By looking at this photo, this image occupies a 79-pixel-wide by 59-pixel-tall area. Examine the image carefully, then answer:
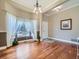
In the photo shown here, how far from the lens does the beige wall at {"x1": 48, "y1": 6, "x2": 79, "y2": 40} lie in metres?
6.71

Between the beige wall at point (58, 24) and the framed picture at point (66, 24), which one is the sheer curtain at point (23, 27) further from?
the framed picture at point (66, 24)

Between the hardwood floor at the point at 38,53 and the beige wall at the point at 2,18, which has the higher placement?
the beige wall at the point at 2,18

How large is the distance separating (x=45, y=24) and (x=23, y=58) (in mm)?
6941

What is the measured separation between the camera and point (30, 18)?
8.28m

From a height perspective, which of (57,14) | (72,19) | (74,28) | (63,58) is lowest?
(63,58)

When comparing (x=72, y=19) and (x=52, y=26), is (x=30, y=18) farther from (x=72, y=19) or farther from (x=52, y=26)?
(x=72, y=19)

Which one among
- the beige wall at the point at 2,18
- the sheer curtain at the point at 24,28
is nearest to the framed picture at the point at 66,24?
the sheer curtain at the point at 24,28

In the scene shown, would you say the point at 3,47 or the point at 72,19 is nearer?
the point at 3,47

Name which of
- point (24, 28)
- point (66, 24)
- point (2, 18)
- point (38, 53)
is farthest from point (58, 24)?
point (2, 18)

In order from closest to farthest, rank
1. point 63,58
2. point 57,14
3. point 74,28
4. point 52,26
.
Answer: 1. point 63,58
2. point 74,28
3. point 57,14
4. point 52,26

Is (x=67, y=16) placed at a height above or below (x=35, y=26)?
above

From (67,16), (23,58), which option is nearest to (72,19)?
(67,16)

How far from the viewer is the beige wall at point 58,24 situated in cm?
671

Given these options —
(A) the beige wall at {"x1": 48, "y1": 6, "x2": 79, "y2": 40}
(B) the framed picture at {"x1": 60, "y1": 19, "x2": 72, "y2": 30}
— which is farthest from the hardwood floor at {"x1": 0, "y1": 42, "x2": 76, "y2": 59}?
(B) the framed picture at {"x1": 60, "y1": 19, "x2": 72, "y2": 30}
